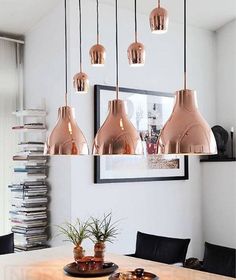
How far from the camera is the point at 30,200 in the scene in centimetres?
419

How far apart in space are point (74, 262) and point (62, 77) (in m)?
2.04

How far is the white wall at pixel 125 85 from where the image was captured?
4152 millimetres

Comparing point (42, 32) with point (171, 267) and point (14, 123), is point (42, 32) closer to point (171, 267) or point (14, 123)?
point (14, 123)

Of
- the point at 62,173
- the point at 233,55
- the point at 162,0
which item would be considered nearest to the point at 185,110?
the point at 62,173

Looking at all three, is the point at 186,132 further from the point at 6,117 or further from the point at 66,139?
the point at 6,117

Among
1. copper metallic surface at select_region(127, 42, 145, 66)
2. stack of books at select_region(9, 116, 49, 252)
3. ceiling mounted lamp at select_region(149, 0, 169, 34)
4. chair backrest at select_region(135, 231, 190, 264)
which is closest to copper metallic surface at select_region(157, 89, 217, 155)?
ceiling mounted lamp at select_region(149, 0, 169, 34)

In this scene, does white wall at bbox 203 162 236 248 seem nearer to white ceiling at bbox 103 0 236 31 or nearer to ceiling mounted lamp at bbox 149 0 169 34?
white ceiling at bbox 103 0 236 31

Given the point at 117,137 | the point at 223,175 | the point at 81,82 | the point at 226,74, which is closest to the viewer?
the point at 117,137

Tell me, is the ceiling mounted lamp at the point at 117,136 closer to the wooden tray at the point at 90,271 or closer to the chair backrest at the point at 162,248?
the wooden tray at the point at 90,271

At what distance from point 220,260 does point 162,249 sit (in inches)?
22.3

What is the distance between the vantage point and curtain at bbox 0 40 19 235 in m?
4.50

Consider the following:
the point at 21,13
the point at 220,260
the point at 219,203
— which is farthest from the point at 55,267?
the point at 219,203

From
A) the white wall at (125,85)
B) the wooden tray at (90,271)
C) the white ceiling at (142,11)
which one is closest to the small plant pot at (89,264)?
the wooden tray at (90,271)

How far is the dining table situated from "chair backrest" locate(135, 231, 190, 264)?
1.06ft
